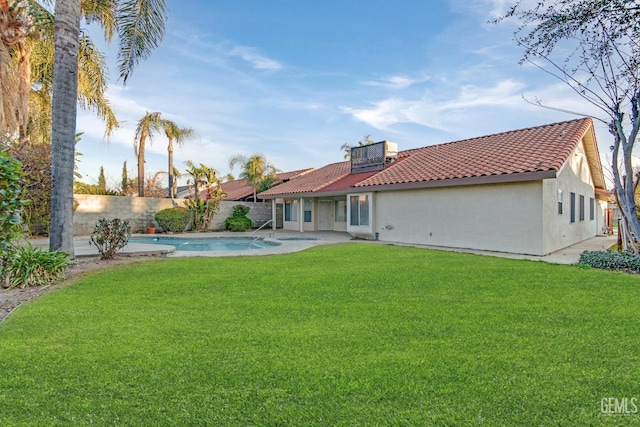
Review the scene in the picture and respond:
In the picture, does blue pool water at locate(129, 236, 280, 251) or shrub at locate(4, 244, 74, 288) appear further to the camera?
blue pool water at locate(129, 236, 280, 251)

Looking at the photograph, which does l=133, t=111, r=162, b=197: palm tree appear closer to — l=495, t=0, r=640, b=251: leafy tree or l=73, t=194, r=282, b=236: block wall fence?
l=73, t=194, r=282, b=236: block wall fence

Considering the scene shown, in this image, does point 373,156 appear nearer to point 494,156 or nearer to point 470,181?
point 494,156

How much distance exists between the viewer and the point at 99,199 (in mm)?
21328

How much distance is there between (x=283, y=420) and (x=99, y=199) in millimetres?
22713

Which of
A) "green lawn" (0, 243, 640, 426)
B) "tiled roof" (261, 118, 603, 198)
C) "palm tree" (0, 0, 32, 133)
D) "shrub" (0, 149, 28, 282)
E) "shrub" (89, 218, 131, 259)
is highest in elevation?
"palm tree" (0, 0, 32, 133)

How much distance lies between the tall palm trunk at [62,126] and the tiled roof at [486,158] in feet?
41.8

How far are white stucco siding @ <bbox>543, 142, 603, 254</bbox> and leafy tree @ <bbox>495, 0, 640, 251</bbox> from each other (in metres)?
2.04

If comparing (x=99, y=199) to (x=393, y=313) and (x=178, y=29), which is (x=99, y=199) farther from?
(x=393, y=313)

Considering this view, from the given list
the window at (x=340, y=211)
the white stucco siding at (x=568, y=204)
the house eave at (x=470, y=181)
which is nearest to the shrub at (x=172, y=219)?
the window at (x=340, y=211)

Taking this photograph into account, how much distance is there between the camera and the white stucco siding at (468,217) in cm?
1273
